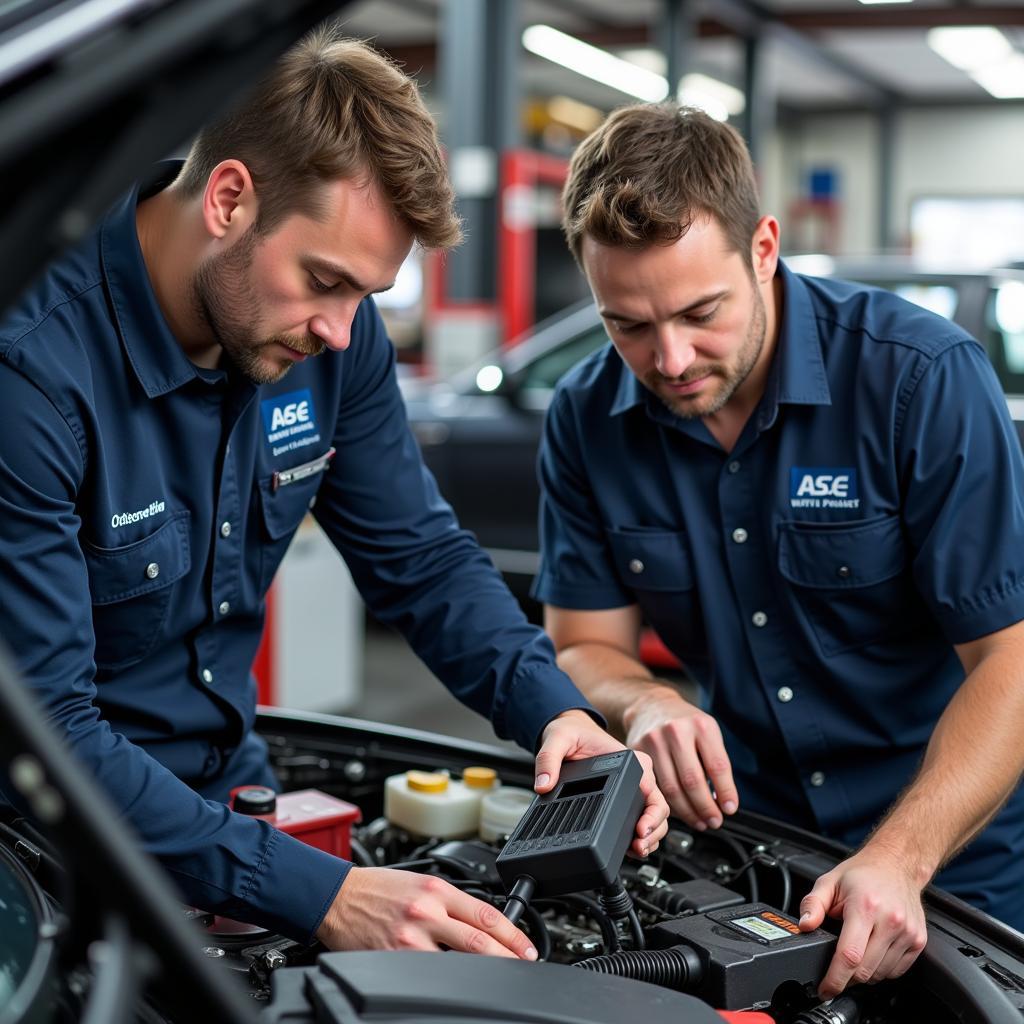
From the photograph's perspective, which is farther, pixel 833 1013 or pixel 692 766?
pixel 692 766

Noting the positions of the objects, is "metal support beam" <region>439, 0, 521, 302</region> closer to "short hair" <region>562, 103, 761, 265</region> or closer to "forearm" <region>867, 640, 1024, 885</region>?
"short hair" <region>562, 103, 761, 265</region>

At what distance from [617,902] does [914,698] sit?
2.01ft

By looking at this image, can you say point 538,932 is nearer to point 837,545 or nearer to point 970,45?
point 837,545

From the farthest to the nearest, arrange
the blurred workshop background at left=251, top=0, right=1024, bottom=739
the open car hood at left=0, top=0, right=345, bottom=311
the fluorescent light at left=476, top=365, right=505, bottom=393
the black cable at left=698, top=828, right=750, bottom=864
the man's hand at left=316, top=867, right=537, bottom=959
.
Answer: the fluorescent light at left=476, top=365, right=505, bottom=393 < the blurred workshop background at left=251, top=0, right=1024, bottom=739 < the black cable at left=698, top=828, right=750, bottom=864 < the man's hand at left=316, top=867, right=537, bottom=959 < the open car hood at left=0, top=0, right=345, bottom=311

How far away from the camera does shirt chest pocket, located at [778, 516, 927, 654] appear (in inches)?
64.2

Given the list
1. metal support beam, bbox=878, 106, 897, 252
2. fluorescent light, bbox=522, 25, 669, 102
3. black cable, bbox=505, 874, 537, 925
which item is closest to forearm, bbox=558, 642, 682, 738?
black cable, bbox=505, 874, 537, 925

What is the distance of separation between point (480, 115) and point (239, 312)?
232 inches

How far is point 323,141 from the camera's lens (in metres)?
1.34

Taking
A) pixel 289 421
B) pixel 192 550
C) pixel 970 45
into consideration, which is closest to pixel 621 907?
pixel 192 550

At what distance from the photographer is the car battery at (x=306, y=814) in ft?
4.68

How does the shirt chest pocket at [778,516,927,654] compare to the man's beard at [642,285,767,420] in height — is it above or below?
below

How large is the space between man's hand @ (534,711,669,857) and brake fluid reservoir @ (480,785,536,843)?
112mm

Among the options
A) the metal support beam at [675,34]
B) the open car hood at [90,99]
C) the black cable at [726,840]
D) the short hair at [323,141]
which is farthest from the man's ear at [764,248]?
the metal support beam at [675,34]

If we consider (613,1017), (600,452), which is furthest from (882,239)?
(613,1017)
